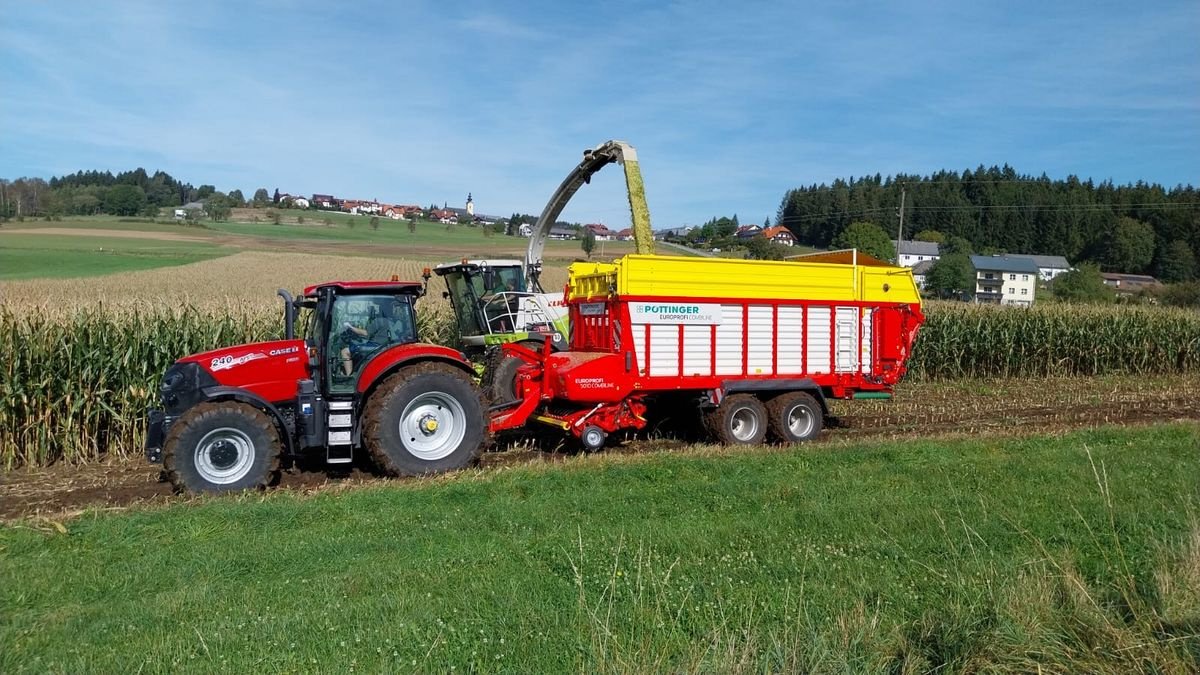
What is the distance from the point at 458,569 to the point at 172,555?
7.15 feet

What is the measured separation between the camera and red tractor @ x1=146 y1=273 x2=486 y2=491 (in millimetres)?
8539

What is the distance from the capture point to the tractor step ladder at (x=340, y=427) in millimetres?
9086

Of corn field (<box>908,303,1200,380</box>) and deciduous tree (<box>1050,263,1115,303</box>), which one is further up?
deciduous tree (<box>1050,263,1115,303</box>)

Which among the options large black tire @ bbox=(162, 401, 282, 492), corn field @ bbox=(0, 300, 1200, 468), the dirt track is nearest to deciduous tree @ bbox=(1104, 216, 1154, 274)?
the dirt track

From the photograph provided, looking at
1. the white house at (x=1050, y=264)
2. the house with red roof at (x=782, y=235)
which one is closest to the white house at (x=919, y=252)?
the white house at (x=1050, y=264)

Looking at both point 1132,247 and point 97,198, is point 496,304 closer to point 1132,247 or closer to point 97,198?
point 1132,247

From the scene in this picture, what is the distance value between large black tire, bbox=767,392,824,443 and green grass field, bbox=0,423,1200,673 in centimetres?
273

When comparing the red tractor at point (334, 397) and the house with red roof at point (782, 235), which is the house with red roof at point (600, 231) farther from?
the house with red roof at point (782, 235)

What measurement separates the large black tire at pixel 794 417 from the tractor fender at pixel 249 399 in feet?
20.2

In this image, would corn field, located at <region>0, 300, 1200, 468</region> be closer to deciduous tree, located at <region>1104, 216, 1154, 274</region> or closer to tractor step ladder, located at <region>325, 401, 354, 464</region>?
tractor step ladder, located at <region>325, 401, 354, 464</region>

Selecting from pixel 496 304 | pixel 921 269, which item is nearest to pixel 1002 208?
pixel 921 269

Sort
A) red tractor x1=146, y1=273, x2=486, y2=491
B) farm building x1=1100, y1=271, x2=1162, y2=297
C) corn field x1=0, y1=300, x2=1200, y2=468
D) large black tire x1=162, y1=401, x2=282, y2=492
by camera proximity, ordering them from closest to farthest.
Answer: large black tire x1=162, y1=401, x2=282, y2=492 → red tractor x1=146, y1=273, x2=486, y2=491 → corn field x1=0, y1=300, x2=1200, y2=468 → farm building x1=1100, y1=271, x2=1162, y2=297

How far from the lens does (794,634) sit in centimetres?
440

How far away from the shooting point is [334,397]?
9.16 metres
